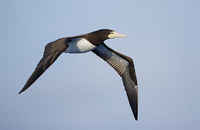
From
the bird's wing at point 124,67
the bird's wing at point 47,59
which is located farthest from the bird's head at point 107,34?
the bird's wing at point 47,59

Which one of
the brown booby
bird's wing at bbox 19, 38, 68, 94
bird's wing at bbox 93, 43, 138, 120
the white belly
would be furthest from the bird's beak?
bird's wing at bbox 19, 38, 68, 94

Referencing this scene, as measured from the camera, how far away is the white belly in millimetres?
14391

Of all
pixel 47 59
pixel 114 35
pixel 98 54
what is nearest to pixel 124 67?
pixel 98 54

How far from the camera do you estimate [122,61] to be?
16141mm

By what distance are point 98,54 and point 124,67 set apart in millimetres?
1426

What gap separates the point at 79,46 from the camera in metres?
14.4

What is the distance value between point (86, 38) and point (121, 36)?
4.96 feet

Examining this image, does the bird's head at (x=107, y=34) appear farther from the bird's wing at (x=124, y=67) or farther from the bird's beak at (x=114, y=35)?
the bird's wing at (x=124, y=67)

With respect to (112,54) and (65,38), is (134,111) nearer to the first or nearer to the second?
(112,54)

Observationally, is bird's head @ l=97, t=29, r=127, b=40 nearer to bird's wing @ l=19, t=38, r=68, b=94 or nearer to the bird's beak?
the bird's beak

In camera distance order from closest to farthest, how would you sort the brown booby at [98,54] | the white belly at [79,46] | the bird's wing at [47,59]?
the bird's wing at [47,59]
the brown booby at [98,54]
the white belly at [79,46]

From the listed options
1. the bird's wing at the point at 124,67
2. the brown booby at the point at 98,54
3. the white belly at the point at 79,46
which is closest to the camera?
the brown booby at the point at 98,54

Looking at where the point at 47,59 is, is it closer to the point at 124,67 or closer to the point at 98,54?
the point at 98,54

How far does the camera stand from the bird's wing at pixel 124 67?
15875mm
